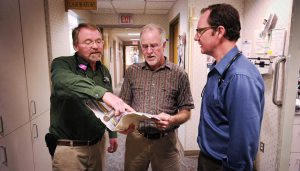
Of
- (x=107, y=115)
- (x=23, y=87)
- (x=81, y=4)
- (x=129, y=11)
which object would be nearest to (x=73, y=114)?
(x=107, y=115)

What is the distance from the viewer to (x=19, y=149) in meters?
1.49

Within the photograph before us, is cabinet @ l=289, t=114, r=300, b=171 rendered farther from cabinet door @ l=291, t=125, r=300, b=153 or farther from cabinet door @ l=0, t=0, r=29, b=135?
cabinet door @ l=0, t=0, r=29, b=135

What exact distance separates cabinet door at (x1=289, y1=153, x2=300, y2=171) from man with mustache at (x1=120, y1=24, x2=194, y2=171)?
124 cm

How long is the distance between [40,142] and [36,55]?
746mm

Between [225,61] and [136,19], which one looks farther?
[136,19]

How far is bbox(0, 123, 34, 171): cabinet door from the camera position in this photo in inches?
53.6

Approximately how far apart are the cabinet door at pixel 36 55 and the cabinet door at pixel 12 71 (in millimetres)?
92

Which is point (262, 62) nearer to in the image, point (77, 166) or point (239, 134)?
point (239, 134)

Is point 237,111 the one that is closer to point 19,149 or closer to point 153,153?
point 153,153

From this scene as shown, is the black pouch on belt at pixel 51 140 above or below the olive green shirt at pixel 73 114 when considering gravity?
below

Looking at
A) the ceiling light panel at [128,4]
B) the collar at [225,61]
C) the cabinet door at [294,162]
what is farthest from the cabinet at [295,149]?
the ceiling light panel at [128,4]

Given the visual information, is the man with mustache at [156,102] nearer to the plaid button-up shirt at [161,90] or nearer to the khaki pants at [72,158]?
the plaid button-up shirt at [161,90]

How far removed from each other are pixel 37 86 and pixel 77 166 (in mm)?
853

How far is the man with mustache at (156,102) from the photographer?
5.07 ft
